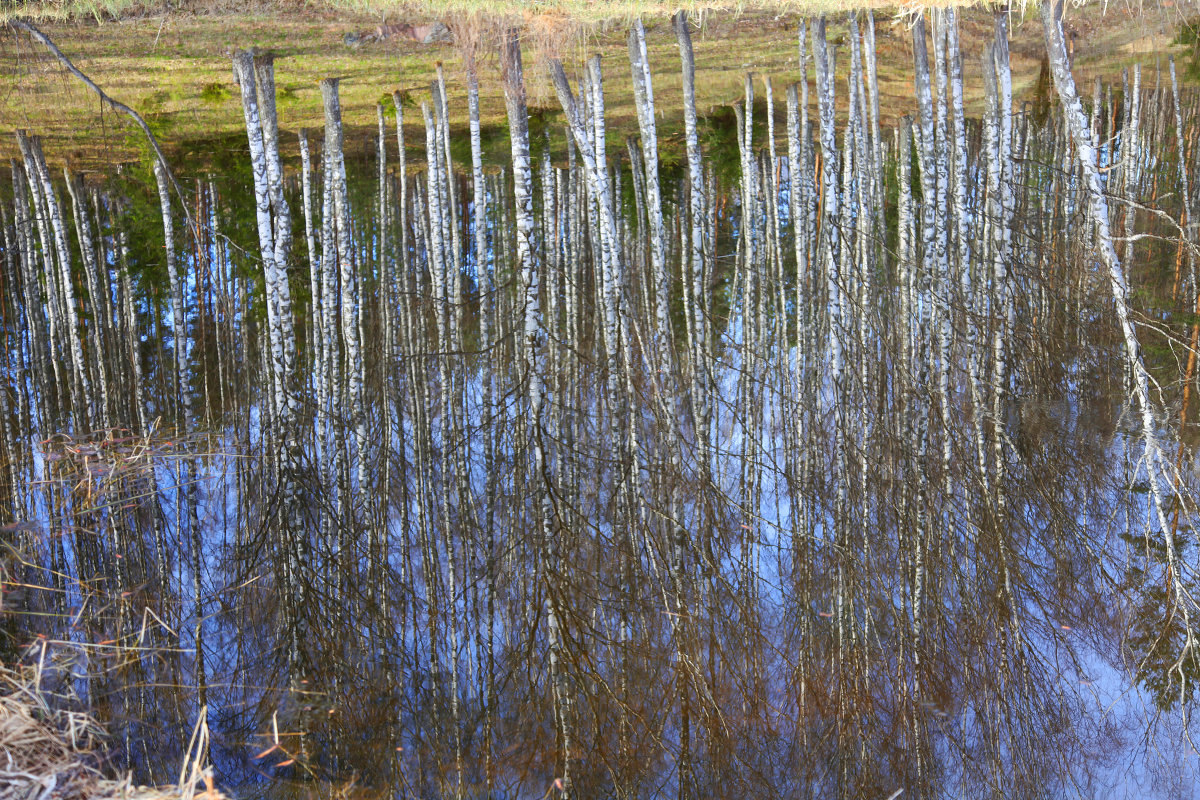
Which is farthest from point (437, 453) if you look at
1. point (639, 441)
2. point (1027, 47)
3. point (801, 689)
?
point (1027, 47)

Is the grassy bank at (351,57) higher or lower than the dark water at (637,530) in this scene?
higher

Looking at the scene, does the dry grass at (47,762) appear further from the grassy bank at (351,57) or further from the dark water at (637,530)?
the grassy bank at (351,57)

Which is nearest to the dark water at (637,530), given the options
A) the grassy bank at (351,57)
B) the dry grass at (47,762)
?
the dry grass at (47,762)

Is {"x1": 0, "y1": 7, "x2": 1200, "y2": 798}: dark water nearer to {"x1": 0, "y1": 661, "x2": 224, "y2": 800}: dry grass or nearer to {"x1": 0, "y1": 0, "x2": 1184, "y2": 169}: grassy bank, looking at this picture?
{"x1": 0, "y1": 661, "x2": 224, "y2": 800}: dry grass

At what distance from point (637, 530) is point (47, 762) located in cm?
375

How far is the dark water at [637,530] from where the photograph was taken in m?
5.40

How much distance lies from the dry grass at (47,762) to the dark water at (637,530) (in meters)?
0.65

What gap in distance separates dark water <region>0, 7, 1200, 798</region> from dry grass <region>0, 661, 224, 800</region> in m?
0.65

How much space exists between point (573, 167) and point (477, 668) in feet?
26.1

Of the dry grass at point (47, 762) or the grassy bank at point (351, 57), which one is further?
the grassy bank at point (351, 57)

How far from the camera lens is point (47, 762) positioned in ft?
13.4

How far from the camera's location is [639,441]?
709cm

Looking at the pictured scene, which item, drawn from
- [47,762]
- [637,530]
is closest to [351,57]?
[637,530]

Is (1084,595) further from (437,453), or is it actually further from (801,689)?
(437,453)
